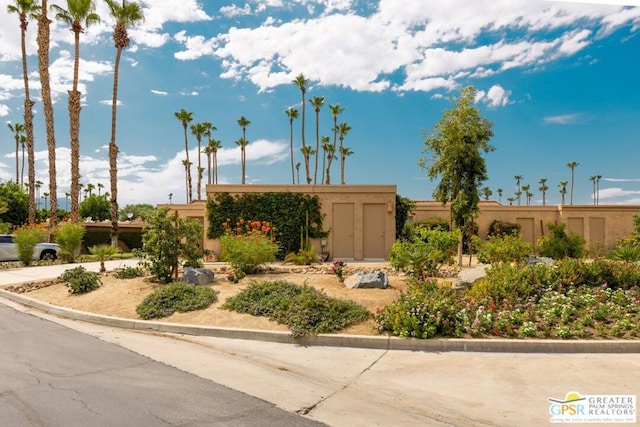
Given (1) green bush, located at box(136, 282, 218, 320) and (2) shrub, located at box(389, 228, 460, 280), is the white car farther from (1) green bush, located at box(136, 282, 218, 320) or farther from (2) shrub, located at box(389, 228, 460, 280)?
(2) shrub, located at box(389, 228, 460, 280)

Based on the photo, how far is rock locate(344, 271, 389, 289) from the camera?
9562mm

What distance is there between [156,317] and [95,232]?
75.1 feet

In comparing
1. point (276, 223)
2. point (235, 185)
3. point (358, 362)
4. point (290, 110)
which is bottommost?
point (358, 362)

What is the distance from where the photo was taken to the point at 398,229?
67.2 ft

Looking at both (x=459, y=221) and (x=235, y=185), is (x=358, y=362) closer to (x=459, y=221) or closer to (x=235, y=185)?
(x=459, y=221)

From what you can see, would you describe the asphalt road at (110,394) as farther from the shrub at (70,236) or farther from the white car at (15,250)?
the white car at (15,250)

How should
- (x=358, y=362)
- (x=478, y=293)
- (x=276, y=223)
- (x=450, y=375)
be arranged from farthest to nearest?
1. (x=276, y=223)
2. (x=478, y=293)
3. (x=358, y=362)
4. (x=450, y=375)

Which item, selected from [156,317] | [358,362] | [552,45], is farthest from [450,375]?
[156,317]

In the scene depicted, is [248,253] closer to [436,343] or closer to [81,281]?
[81,281]

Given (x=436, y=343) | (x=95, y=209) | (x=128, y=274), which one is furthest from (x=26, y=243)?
(x=95, y=209)

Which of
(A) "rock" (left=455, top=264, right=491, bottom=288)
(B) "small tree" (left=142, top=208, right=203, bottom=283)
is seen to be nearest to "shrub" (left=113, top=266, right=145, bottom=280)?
(B) "small tree" (left=142, top=208, right=203, bottom=283)

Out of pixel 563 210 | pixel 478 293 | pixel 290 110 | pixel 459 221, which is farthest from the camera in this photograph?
pixel 290 110

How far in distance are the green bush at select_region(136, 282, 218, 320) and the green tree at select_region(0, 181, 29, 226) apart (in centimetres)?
3347

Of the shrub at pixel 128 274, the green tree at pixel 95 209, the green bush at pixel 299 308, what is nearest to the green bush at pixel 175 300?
the green bush at pixel 299 308
